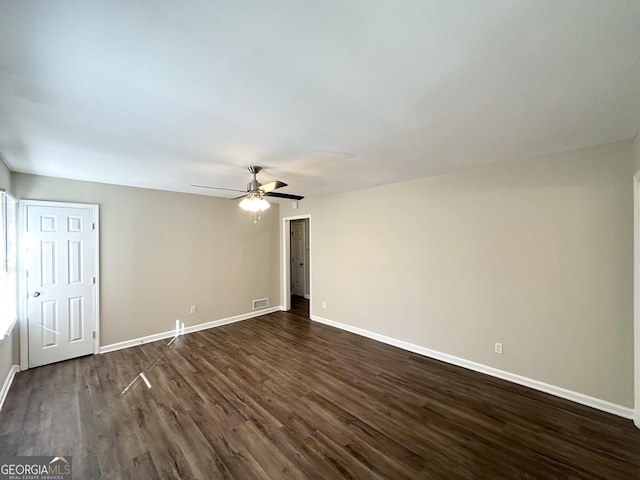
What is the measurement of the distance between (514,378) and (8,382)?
5.86 meters

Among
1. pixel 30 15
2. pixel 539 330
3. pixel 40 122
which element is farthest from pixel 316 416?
pixel 40 122

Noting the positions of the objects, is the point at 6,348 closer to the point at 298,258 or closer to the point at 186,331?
the point at 186,331

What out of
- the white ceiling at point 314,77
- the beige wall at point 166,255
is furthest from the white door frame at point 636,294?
the beige wall at point 166,255

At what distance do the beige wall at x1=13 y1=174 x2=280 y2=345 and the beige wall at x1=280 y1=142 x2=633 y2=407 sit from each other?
8.53ft

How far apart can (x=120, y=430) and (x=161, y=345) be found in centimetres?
199

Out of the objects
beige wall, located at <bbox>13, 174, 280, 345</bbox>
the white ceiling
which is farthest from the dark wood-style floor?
the white ceiling

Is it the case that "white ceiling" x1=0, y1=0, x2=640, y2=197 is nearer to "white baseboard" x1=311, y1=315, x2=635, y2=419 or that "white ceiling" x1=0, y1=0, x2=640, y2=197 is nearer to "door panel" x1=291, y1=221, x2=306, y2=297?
"white baseboard" x1=311, y1=315, x2=635, y2=419

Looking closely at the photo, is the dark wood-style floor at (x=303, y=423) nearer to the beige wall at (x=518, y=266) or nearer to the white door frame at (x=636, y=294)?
the white door frame at (x=636, y=294)

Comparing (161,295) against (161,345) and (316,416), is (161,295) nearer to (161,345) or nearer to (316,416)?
(161,345)

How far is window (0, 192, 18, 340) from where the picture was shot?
9.13ft

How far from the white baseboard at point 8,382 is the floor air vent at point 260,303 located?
3.40 metres

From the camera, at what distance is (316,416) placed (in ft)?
8.01

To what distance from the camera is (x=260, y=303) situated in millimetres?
5727

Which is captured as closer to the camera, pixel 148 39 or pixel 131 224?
pixel 148 39
